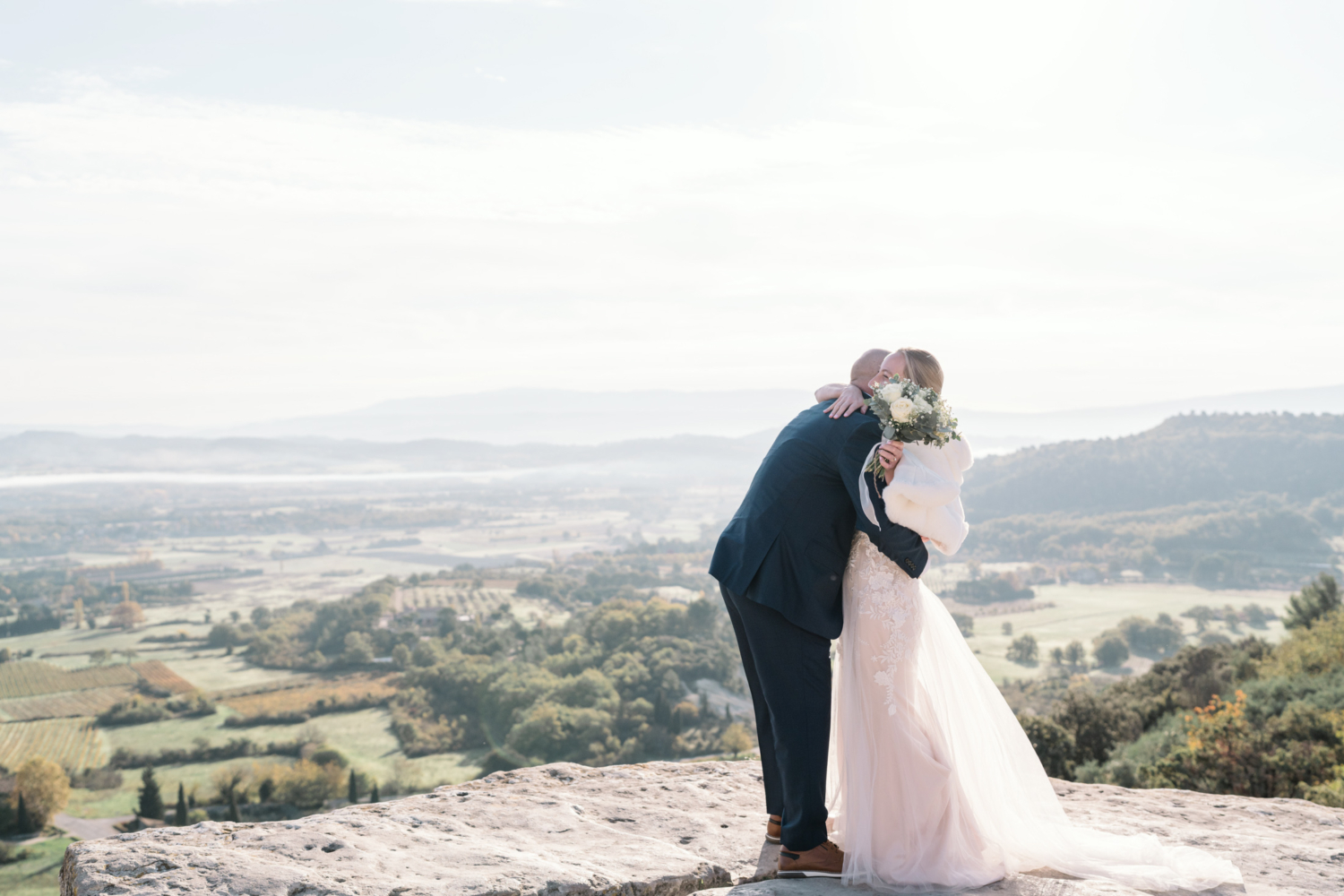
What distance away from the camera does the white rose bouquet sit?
332cm

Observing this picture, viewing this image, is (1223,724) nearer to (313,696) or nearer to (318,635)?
(313,696)

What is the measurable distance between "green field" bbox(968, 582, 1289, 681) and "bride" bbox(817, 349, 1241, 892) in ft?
136

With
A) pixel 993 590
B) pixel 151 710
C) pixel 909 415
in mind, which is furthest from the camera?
pixel 993 590

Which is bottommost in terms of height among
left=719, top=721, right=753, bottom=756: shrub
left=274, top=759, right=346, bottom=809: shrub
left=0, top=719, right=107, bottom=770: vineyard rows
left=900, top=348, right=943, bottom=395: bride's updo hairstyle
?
left=0, top=719, right=107, bottom=770: vineyard rows

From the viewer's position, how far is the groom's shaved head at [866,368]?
3814 mm

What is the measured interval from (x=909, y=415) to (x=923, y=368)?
0.42 meters

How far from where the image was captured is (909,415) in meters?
3.31

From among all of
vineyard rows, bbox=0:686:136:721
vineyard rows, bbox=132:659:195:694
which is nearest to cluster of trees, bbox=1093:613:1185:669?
vineyard rows, bbox=132:659:195:694

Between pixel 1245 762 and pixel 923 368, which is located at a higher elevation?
pixel 923 368

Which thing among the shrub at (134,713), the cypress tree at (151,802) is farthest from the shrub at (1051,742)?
the shrub at (134,713)

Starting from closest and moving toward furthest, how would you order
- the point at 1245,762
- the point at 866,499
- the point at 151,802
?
the point at 866,499 < the point at 1245,762 < the point at 151,802

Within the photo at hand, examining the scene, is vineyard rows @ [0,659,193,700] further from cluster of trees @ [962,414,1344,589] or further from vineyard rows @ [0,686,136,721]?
cluster of trees @ [962,414,1344,589]

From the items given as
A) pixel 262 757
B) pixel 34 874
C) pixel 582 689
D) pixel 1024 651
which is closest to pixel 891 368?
pixel 34 874

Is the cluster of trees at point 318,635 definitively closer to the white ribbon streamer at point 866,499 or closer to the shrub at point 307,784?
the shrub at point 307,784
